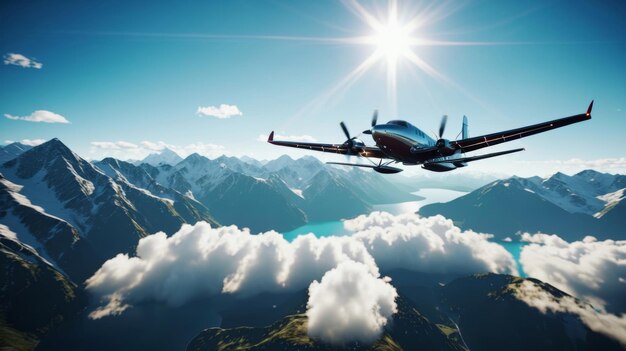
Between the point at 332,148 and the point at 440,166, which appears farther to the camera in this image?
the point at 332,148

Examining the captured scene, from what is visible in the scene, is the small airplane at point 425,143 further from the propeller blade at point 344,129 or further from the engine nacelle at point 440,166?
the propeller blade at point 344,129

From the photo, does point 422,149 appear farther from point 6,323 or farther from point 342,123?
point 6,323

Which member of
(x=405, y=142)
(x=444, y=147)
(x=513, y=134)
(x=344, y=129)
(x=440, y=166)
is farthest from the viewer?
(x=344, y=129)

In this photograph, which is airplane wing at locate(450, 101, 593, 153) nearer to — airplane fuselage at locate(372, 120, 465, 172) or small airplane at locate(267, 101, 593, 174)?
small airplane at locate(267, 101, 593, 174)

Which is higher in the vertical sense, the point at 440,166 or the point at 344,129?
the point at 344,129

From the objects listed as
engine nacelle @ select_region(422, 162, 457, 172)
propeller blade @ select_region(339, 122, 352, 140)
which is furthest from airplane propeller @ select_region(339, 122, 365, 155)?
engine nacelle @ select_region(422, 162, 457, 172)

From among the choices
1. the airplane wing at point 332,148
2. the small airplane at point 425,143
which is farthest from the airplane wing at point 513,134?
the airplane wing at point 332,148

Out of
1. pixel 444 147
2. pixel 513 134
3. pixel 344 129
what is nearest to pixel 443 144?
pixel 444 147

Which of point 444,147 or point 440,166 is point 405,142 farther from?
point 440,166
